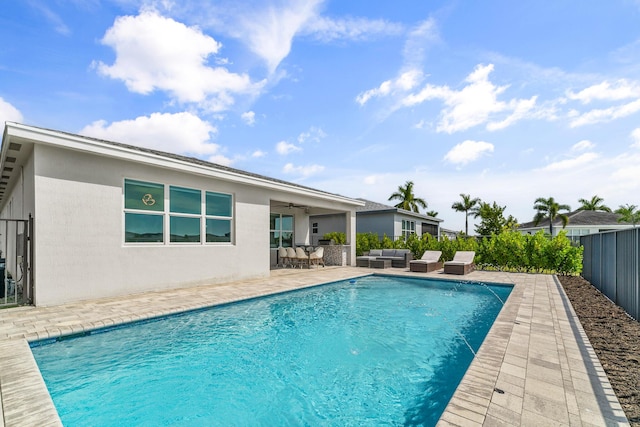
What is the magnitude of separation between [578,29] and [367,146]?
31.1ft

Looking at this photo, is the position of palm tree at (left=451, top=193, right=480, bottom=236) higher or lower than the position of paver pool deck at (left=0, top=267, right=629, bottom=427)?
higher

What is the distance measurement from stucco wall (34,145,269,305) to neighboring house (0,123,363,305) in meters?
0.02

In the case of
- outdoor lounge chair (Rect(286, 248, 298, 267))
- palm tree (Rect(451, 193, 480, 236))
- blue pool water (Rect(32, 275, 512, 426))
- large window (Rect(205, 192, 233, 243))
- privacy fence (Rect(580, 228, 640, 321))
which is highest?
palm tree (Rect(451, 193, 480, 236))

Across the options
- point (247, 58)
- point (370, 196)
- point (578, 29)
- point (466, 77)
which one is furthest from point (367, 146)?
point (370, 196)

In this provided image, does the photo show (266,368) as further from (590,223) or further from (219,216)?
(590,223)

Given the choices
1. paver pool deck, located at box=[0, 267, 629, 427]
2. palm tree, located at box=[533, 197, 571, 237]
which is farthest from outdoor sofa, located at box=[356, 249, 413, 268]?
palm tree, located at box=[533, 197, 571, 237]

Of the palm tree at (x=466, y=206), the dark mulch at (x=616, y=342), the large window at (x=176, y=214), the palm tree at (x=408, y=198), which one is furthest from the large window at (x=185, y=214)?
the palm tree at (x=466, y=206)

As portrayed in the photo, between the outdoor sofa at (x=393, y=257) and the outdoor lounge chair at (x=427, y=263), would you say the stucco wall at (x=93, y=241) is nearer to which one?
the outdoor sofa at (x=393, y=257)

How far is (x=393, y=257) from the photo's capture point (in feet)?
52.6

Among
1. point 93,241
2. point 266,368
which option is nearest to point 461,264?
point 266,368

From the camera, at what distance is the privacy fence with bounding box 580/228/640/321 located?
5.90m

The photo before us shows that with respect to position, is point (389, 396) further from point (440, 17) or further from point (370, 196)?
point (370, 196)

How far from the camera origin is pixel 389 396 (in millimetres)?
3740

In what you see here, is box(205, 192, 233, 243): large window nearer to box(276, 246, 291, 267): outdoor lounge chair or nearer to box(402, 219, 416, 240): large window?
box(276, 246, 291, 267): outdoor lounge chair
